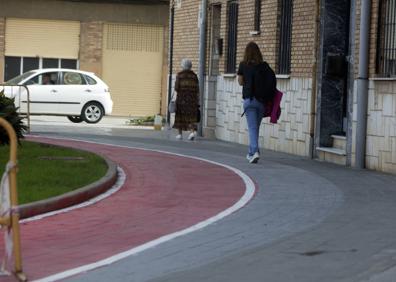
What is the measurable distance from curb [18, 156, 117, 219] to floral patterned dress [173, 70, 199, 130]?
909cm

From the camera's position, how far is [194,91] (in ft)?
77.7

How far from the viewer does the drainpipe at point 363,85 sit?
54.6 feet

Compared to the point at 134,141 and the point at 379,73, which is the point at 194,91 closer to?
the point at 134,141

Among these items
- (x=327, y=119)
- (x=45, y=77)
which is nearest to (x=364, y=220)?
(x=327, y=119)

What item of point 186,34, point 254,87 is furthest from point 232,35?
point 254,87

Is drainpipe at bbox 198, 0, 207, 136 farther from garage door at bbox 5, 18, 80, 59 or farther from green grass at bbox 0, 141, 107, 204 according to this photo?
garage door at bbox 5, 18, 80, 59

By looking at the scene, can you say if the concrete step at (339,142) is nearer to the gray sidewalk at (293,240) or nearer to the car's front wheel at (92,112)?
the gray sidewalk at (293,240)

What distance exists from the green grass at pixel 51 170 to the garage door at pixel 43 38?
71.3ft

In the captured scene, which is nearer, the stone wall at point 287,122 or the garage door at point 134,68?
the stone wall at point 287,122

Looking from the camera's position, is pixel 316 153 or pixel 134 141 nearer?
pixel 316 153

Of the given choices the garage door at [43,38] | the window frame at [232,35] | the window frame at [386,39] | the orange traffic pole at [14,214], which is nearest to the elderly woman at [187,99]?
the window frame at [232,35]

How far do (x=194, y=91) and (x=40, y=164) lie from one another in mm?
8690

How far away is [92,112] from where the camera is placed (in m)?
32.3

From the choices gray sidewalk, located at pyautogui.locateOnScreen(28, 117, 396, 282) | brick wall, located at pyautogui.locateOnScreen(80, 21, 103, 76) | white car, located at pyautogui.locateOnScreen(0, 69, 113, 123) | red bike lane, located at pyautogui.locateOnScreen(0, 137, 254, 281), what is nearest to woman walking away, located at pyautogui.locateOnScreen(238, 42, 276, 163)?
red bike lane, located at pyautogui.locateOnScreen(0, 137, 254, 281)
